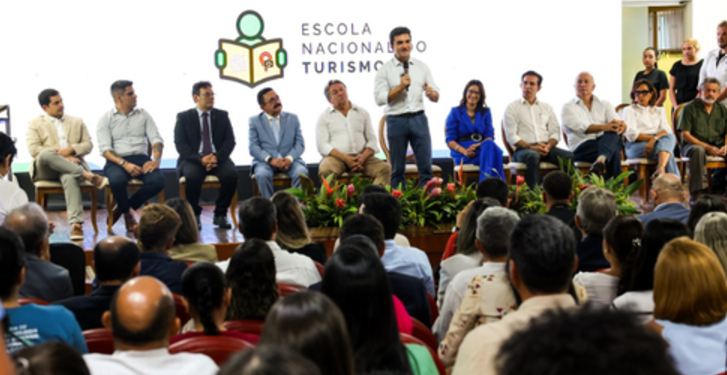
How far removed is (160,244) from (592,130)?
4.46 m

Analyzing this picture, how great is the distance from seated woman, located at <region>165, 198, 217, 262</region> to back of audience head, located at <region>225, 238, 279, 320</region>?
1.10 metres

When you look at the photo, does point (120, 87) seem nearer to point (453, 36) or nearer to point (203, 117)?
point (203, 117)

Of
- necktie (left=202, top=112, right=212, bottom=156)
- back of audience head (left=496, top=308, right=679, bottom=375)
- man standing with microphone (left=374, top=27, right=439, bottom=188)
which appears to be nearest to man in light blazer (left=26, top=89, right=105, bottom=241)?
necktie (left=202, top=112, right=212, bottom=156)

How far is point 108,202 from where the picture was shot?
5816mm

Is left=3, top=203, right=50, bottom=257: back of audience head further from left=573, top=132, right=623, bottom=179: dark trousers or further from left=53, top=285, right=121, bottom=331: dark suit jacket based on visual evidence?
left=573, top=132, right=623, bottom=179: dark trousers

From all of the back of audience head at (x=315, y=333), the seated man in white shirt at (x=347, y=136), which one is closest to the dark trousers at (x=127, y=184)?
the seated man in white shirt at (x=347, y=136)

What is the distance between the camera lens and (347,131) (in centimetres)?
639

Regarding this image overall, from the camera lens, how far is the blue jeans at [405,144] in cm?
605

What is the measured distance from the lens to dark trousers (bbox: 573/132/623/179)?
646 centimetres

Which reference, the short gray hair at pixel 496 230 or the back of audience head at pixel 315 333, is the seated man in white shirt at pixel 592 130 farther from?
the back of audience head at pixel 315 333

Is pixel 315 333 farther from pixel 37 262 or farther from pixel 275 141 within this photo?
pixel 275 141

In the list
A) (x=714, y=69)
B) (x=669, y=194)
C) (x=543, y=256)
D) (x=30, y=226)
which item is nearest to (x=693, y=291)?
(x=543, y=256)

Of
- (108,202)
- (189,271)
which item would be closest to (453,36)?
(108,202)

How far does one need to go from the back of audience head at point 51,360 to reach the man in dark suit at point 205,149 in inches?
176
